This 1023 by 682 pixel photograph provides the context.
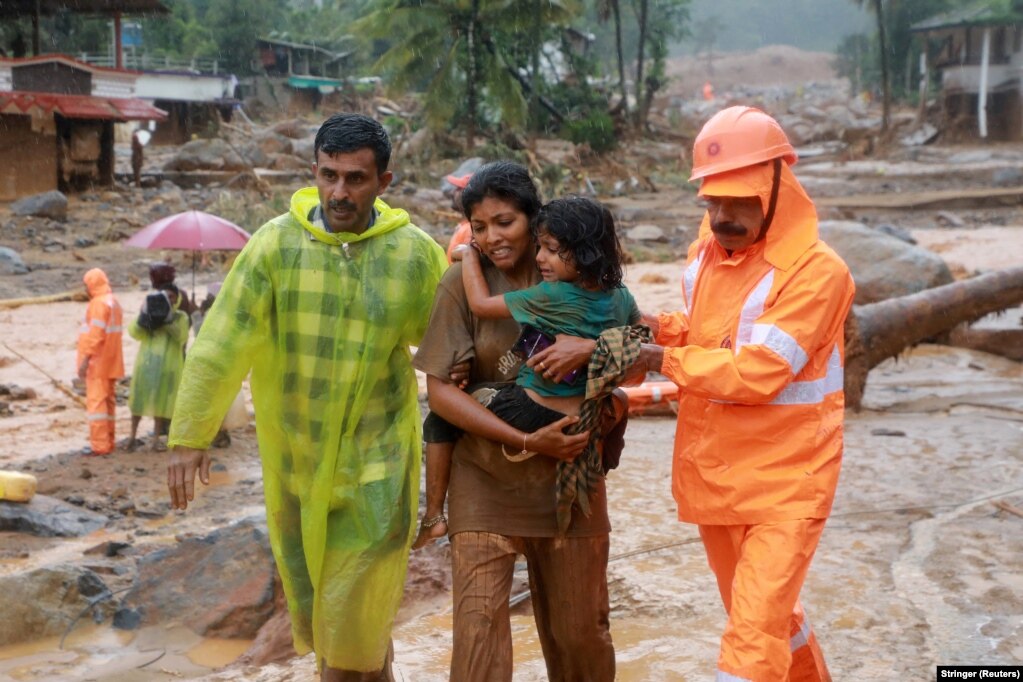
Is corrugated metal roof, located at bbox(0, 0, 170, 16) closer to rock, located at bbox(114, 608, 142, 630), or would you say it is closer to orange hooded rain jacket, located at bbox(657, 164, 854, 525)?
rock, located at bbox(114, 608, 142, 630)

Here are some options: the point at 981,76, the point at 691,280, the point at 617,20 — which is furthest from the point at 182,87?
the point at 691,280

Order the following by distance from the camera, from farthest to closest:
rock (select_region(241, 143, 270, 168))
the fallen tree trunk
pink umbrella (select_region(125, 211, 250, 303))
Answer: rock (select_region(241, 143, 270, 168))
pink umbrella (select_region(125, 211, 250, 303))
the fallen tree trunk

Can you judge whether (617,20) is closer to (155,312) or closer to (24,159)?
(24,159)

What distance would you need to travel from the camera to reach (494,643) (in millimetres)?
3121

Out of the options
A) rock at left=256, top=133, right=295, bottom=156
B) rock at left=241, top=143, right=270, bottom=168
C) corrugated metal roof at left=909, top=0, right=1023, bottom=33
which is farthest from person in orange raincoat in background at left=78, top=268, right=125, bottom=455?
corrugated metal roof at left=909, top=0, right=1023, bottom=33

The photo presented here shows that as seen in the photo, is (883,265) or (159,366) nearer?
(159,366)

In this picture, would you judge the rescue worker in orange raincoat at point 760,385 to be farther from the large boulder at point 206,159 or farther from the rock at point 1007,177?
the rock at point 1007,177

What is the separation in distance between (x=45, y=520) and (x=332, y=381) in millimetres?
4322

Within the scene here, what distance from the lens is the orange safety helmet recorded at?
3.16 m

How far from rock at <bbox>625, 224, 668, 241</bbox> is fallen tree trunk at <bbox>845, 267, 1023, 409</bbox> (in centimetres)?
1064

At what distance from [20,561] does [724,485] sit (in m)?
4.75

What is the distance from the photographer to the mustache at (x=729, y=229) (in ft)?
10.6

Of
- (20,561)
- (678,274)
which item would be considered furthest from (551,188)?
(20,561)

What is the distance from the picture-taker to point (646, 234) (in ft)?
68.2
